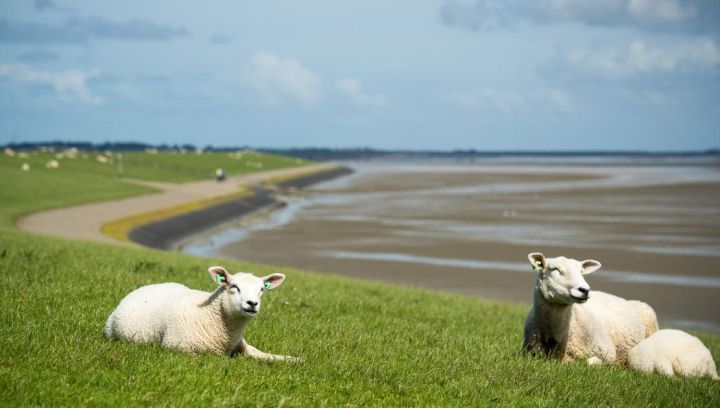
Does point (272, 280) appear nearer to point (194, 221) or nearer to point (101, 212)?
point (101, 212)

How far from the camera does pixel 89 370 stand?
27.6ft

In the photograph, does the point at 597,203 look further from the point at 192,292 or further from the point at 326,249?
the point at 192,292

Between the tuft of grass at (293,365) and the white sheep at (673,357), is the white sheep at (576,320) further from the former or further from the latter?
the tuft of grass at (293,365)

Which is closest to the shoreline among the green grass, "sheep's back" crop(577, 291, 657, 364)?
the green grass

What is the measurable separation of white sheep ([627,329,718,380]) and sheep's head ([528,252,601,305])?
156 centimetres

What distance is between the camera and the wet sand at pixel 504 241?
30828mm

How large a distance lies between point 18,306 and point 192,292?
2.39 metres

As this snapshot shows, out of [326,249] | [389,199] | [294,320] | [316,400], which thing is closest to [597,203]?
[389,199]

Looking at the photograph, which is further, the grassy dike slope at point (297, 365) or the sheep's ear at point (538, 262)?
the sheep's ear at point (538, 262)

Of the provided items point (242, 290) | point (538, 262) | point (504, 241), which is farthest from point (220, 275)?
point (504, 241)

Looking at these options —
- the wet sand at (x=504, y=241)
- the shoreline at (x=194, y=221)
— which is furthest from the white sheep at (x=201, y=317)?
the shoreline at (x=194, y=221)

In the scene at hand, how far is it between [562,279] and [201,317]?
468cm

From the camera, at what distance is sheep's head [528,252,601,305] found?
11.6 m

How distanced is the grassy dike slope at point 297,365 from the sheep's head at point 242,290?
551 mm
